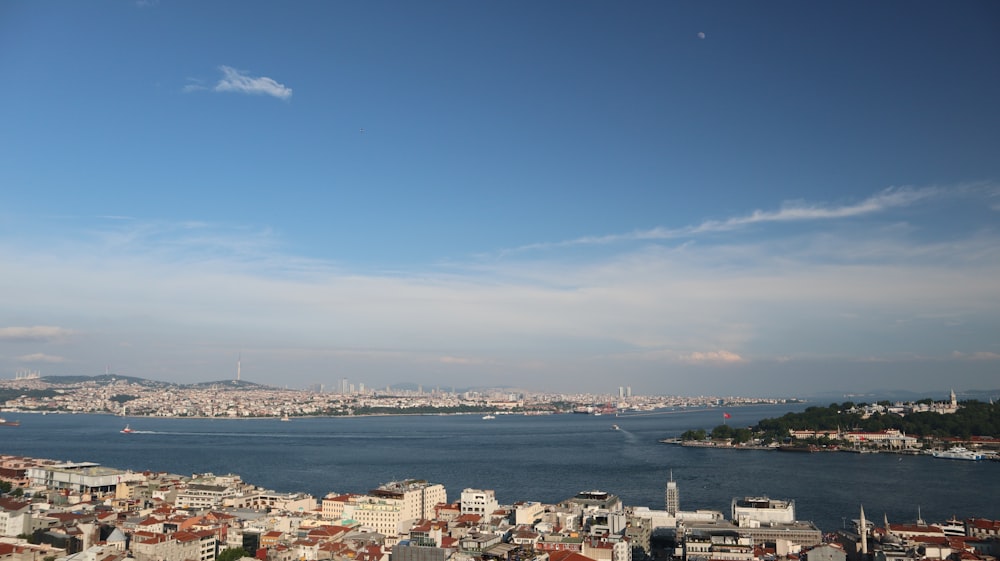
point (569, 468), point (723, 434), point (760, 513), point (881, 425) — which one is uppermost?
point (881, 425)

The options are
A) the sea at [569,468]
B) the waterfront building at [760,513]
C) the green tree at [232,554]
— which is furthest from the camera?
the sea at [569,468]

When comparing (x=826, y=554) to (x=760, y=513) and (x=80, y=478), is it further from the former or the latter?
(x=80, y=478)

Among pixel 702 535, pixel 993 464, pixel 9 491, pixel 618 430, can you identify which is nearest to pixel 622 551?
pixel 702 535

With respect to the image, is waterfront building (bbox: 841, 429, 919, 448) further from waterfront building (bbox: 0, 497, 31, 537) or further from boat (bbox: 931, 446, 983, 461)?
waterfront building (bbox: 0, 497, 31, 537)

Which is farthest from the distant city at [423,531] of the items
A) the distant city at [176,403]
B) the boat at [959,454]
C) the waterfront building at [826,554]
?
the distant city at [176,403]

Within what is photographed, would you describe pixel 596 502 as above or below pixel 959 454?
above

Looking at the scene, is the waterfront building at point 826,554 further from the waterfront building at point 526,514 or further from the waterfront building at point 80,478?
the waterfront building at point 80,478

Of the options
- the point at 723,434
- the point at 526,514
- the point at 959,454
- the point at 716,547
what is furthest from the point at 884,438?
the point at 716,547
